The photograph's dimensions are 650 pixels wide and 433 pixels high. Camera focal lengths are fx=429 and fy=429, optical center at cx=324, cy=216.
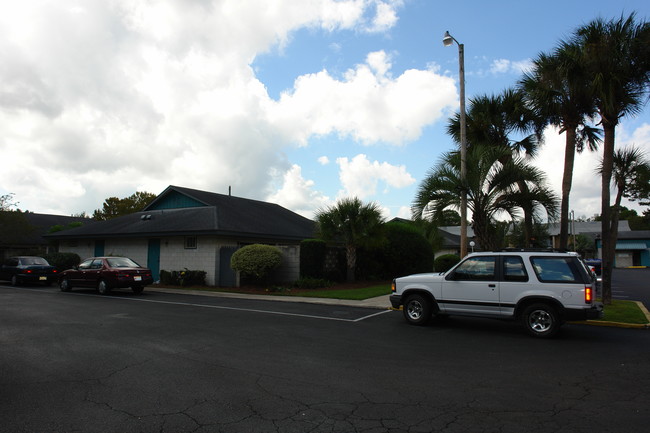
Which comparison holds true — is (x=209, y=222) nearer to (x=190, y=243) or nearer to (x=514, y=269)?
(x=190, y=243)

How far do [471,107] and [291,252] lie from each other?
1024 centimetres

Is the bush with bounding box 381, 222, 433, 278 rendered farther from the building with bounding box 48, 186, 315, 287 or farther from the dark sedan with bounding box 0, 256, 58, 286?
the dark sedan with bounding box 0, 256, 58, 286

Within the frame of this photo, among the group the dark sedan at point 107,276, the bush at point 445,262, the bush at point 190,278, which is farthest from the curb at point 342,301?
the bush at point 445,262

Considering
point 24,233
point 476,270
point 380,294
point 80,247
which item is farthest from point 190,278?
point 24,233

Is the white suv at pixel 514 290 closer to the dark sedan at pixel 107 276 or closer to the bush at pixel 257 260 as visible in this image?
the bush at pixel 257 260

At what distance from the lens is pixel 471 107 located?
18.3 m

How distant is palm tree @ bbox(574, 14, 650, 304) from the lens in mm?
11992

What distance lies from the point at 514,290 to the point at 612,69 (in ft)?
25.5

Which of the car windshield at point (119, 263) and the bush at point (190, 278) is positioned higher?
the car windshield at point (119, 263)

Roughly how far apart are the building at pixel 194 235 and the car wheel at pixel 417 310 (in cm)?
1007

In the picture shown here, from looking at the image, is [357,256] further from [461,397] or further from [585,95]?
[461,397]

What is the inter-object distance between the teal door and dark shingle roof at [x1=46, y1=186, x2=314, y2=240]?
864mm

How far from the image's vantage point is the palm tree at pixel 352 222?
20250 millimetres

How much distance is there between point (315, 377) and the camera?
5938mm
